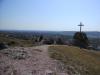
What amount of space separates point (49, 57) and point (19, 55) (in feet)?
9.77

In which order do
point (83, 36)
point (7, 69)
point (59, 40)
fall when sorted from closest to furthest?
point (7, 69), point (59, 40), point (83, 36)

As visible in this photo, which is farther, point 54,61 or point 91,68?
point 91,68

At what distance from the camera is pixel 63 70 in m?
12.7

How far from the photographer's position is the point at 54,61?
1390cm

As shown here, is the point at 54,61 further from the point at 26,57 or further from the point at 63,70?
the point at 26,57

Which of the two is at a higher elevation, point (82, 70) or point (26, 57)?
point (26, 57)

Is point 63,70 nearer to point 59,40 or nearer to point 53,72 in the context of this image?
point 53,72

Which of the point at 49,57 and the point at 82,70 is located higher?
the point at 49,57

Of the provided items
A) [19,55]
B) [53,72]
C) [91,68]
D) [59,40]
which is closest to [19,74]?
[53,72]

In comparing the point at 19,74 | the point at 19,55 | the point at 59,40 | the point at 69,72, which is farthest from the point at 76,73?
the point at 59,40

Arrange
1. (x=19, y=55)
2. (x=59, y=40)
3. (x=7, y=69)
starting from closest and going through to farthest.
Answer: (x=7, y=69) < (x=19, y=55) < (x=59, y=40)

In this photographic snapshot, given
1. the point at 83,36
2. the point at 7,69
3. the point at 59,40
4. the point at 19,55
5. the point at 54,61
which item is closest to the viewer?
the point at 7,69

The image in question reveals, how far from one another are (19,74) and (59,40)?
22970 mm

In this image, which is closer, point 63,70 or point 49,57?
point 63,70
